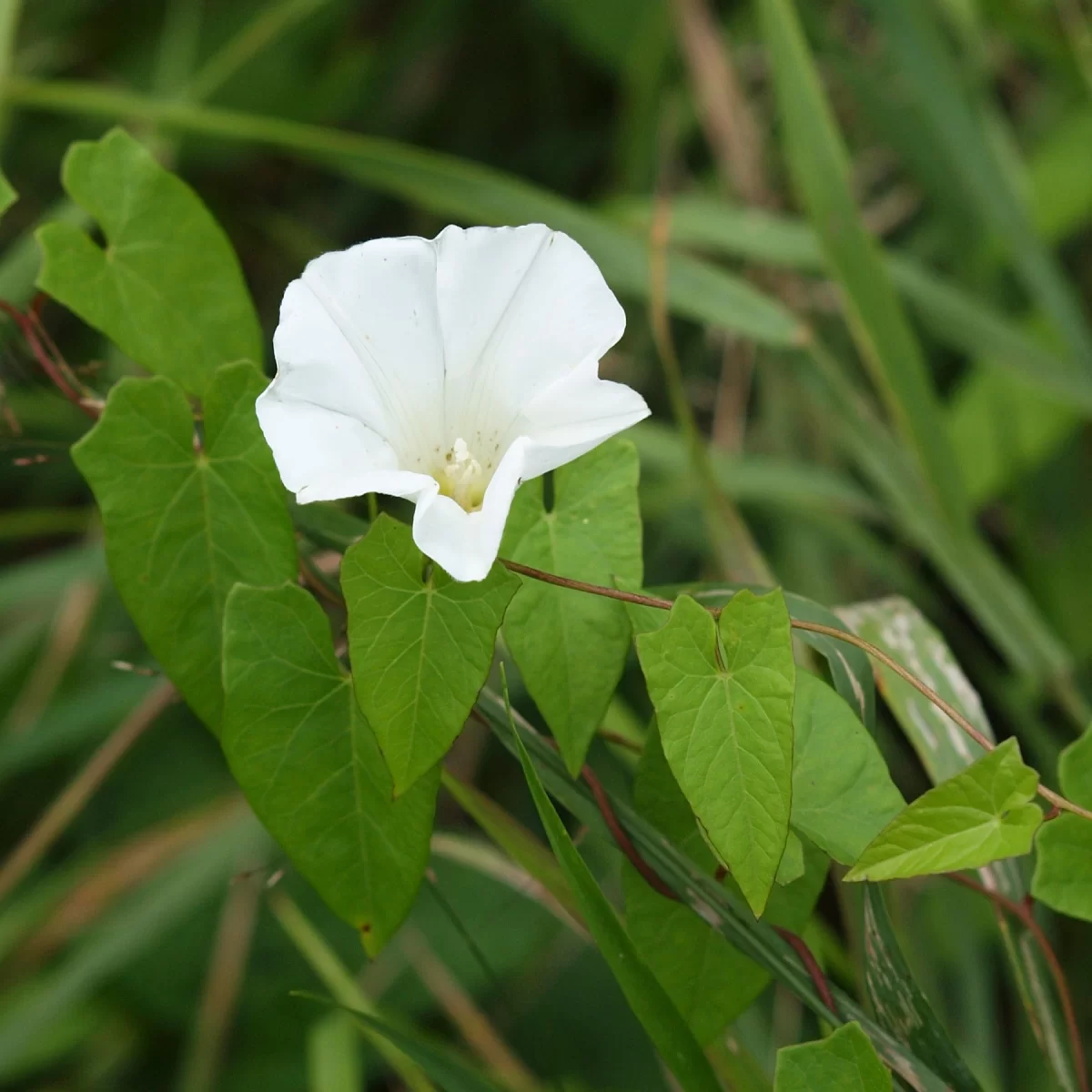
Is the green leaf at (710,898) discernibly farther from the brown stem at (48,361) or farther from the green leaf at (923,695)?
the brown stem at (48,361)

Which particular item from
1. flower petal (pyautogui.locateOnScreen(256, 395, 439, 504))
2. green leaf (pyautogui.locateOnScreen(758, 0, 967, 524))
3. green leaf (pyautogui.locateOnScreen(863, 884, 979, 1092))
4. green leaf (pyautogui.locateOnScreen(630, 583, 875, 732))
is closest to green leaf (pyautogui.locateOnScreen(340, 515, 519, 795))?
flower petal (pyautogui.locateOnScreen(256, 395, 439, 504))

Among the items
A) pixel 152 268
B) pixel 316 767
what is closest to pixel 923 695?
pixel 316 767

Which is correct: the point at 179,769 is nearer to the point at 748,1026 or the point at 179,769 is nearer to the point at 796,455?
the point at 748,1026

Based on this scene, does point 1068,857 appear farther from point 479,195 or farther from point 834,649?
point 479,195

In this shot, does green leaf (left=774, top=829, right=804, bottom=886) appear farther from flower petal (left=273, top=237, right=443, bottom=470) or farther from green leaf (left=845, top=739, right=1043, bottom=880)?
flower petal (left=273, top=237, right=443, bottom=470)

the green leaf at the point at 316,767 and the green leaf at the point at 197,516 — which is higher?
the green leaf at the point at 197,516

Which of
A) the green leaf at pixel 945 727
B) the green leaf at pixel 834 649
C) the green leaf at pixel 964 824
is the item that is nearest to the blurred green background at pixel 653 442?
the green leaf at pixel 945 727

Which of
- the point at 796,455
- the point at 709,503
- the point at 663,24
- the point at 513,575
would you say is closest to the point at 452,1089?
the point at 513,575
